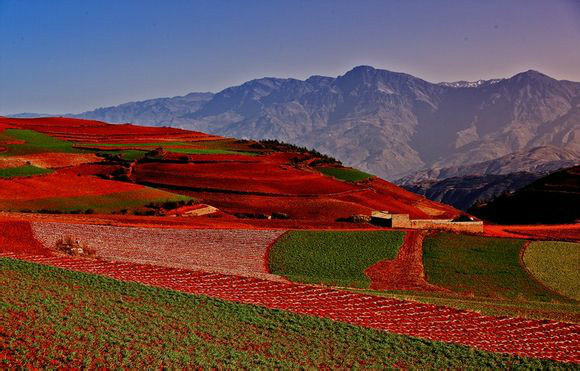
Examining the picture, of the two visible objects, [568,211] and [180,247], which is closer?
[180,247]

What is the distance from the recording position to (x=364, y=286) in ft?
114

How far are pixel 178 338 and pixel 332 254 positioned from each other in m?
24.6

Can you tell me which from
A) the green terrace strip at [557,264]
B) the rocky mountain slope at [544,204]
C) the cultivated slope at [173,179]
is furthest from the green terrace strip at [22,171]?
the rocky mountain slope at [544,204]

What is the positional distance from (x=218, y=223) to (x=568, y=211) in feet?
179

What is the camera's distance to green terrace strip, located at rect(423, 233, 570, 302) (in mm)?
36375

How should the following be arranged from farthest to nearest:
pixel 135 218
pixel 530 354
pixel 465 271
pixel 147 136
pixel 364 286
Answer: pixel 147 136 < pixel 135 218 < pixel 465 271 < pixel 364 286 < pixel 530 354

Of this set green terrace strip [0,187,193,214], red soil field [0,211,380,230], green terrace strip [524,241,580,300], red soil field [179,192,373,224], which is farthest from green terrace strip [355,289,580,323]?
green terrace strip [0,187,193,214]

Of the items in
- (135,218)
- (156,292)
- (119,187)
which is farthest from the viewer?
(119,187)

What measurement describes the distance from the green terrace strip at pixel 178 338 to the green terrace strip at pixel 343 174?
226ft

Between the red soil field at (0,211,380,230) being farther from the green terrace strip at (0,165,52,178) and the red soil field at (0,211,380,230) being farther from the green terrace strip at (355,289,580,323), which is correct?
the green terrace strip at (355,289,580,323)

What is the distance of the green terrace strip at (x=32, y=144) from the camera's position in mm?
80062

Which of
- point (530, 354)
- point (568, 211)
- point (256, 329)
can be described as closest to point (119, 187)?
point (256, 329)

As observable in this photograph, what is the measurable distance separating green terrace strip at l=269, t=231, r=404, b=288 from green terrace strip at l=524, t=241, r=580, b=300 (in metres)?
9.55

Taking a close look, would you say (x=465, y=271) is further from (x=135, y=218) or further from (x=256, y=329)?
(x=135, y=218)
